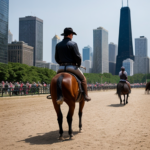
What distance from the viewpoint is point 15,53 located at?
164m

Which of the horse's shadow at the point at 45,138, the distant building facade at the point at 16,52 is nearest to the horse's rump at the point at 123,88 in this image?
the horse's shadow at the point at 45,138

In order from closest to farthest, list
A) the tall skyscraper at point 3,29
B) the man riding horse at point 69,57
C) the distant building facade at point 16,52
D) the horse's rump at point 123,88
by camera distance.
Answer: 1. the man riding horse at point 69,57
2. the horse's rump at point 123,88
3. the tall skyscraper at point 3,29
4. the distant building facade at point 16,52

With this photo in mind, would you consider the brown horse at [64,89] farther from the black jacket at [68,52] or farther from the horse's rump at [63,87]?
the black jacket at [68,52]

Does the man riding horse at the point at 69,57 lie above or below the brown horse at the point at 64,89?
above

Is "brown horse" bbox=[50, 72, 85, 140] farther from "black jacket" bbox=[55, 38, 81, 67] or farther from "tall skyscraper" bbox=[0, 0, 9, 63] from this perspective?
"tall skyscraper" bbox=[0, 0, 9, 63]

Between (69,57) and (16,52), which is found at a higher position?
(16,52)

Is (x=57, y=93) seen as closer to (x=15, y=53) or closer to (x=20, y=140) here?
(x=20, y=140)

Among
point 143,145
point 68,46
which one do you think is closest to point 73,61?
point 68,46

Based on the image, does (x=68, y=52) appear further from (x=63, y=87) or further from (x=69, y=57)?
(x=63, y=87)

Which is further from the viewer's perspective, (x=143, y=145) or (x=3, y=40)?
(x=3, y=40)

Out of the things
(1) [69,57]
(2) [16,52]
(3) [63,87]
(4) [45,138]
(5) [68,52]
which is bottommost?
(4) [45,138]

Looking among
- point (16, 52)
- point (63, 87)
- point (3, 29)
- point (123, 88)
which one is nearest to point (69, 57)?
point (63, 87)

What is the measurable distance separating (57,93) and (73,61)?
1.19 meters

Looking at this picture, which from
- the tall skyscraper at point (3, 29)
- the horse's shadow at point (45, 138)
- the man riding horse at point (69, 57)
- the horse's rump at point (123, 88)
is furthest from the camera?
the tall skyscraper at point (3, 29)
